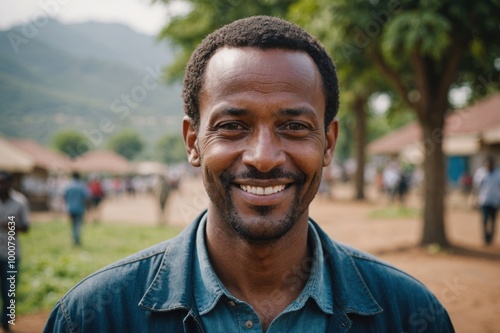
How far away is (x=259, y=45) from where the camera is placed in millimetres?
1964

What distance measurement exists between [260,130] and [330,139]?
51 cm

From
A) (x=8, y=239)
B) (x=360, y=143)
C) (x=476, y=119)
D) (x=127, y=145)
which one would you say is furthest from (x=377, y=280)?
(x=127, y=145)

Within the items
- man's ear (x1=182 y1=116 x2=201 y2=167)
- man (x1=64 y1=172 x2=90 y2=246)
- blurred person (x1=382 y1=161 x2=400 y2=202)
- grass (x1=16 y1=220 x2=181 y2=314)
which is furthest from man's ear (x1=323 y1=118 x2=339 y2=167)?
blurred person (x1=382 y1=161 x2=400 y2=202)

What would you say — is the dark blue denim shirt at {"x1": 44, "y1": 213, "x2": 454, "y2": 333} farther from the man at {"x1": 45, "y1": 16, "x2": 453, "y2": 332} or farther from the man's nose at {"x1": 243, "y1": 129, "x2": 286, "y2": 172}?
the man's nose at {"x1": 243, "y1": 129, "x2": 286, "y2": 172}

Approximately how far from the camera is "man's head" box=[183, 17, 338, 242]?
188cm

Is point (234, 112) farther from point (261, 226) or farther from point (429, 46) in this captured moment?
point (429, 46)

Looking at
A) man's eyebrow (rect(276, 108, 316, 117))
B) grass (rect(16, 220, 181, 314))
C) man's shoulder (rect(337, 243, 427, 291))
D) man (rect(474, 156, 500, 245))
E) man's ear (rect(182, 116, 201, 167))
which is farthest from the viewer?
man (rect(474, 156, 500, 245))

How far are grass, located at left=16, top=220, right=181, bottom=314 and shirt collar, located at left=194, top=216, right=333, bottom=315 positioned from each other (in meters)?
5.89

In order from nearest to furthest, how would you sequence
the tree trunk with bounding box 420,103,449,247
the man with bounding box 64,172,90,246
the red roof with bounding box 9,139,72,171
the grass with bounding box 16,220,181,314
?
1. the grass with bounding box 16,220,181,314
2. the tree trunk with bounding box 420,103,449,247
3. the man with bounding box 64,172,90,246
4. the red roof with bounding box 9,139,72,171

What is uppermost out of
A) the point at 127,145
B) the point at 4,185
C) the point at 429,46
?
the point at 429,46

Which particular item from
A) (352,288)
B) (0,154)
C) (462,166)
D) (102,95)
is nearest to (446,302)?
(352,288)

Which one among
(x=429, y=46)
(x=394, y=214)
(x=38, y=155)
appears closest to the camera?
(x=429, y=46)

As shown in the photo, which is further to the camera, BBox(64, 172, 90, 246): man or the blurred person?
the blurred person

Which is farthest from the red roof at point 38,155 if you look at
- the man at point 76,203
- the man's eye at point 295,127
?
the man's eye at point 295,127
